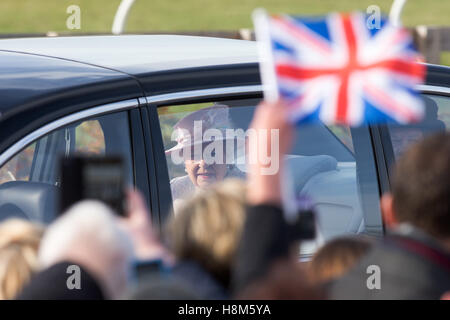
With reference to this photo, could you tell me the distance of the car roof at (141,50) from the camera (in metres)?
3.55

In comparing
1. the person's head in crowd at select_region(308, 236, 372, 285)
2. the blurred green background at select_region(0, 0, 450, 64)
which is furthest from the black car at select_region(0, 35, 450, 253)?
the blurred green background at select_region(0, 0, 450, 64)

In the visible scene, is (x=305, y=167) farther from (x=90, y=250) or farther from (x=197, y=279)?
(x=90, y=250)

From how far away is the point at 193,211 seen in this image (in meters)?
1.92

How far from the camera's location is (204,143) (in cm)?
363

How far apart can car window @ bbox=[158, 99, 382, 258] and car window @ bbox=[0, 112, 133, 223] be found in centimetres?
21

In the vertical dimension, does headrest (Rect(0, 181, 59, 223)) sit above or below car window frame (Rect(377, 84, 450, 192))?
below

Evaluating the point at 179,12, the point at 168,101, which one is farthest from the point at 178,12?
the point at 168,101

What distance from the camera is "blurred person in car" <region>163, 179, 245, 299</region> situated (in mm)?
1906

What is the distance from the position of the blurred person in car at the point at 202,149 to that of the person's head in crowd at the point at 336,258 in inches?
52.7

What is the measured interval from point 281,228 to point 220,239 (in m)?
0.12

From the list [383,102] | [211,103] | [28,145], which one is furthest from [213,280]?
[211,103]

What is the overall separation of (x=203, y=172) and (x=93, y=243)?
6.12ft

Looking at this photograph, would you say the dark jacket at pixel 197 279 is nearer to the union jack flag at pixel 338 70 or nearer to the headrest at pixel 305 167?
the union jack flag at pixel 338 70

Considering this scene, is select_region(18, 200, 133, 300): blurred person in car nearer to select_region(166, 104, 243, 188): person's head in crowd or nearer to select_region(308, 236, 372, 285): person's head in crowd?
select_region(308, 236, 372, 285): person's head in crowd
